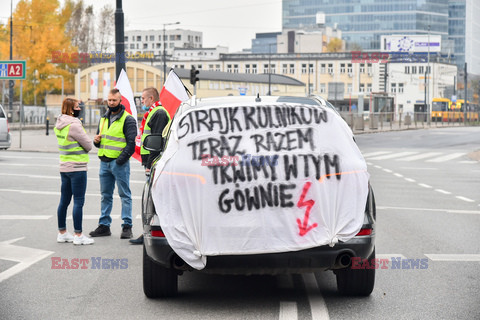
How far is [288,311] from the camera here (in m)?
6.23

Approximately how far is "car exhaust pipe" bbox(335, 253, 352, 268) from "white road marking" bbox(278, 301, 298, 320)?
48 centimetres

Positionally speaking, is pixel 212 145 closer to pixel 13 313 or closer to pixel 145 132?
pixel 13 313

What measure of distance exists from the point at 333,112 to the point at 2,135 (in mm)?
21908

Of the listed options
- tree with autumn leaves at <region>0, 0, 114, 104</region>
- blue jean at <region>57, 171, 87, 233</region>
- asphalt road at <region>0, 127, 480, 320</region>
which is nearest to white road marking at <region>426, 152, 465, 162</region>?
asphalt road at <region>0, 127, 480, 320</region>

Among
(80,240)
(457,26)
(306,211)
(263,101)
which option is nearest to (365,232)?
(306,211)

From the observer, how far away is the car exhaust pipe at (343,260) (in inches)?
246

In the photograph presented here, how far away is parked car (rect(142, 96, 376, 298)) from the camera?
6.13m

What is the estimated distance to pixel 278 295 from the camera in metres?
6.86

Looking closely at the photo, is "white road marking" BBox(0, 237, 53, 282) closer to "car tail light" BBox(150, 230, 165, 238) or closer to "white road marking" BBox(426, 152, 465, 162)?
"car tail light" BBox(150, 230, 165, 238)

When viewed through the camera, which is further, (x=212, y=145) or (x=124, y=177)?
(x=124, y=177)

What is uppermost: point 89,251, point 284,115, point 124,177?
point 284,115

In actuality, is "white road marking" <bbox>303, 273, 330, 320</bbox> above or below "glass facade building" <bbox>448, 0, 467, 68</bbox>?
below

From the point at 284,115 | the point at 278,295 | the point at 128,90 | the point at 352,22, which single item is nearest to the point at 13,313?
the point at 278,295

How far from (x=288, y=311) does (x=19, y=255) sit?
12.7 ft
